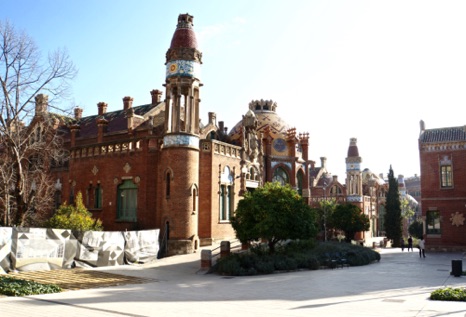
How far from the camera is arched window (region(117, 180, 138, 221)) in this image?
2767 cm

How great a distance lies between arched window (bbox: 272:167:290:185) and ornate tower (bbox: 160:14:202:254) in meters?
16.9

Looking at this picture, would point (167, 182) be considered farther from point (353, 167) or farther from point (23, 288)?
point (353, 167)

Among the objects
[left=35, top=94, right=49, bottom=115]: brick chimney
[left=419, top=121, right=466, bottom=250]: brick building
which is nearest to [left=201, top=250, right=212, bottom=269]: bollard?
[left=35, top=94, right=49, bottom=115]: brick chimney

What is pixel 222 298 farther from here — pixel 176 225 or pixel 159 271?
pixel 176 225

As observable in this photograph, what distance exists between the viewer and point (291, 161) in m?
42.3

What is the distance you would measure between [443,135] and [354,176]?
26087 millimetres

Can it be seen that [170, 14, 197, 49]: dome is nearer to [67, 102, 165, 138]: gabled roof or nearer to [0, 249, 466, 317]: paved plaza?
[67, 102, 165, 138]: gabled roof

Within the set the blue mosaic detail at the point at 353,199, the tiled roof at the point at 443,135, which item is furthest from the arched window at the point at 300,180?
the blue mosaic detail at the point at 353,199

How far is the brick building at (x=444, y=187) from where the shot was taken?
3406cm

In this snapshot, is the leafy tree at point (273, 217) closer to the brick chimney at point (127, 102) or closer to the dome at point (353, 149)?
the brick chimney at point (127, 102)

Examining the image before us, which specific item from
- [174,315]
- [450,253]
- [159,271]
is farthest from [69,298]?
[450,253]

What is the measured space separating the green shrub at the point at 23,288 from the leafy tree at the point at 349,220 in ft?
99.3

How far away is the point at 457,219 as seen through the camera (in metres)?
33.9

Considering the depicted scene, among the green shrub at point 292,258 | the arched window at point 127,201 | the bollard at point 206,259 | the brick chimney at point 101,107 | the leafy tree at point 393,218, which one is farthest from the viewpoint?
the leafy tree at point 393,218
